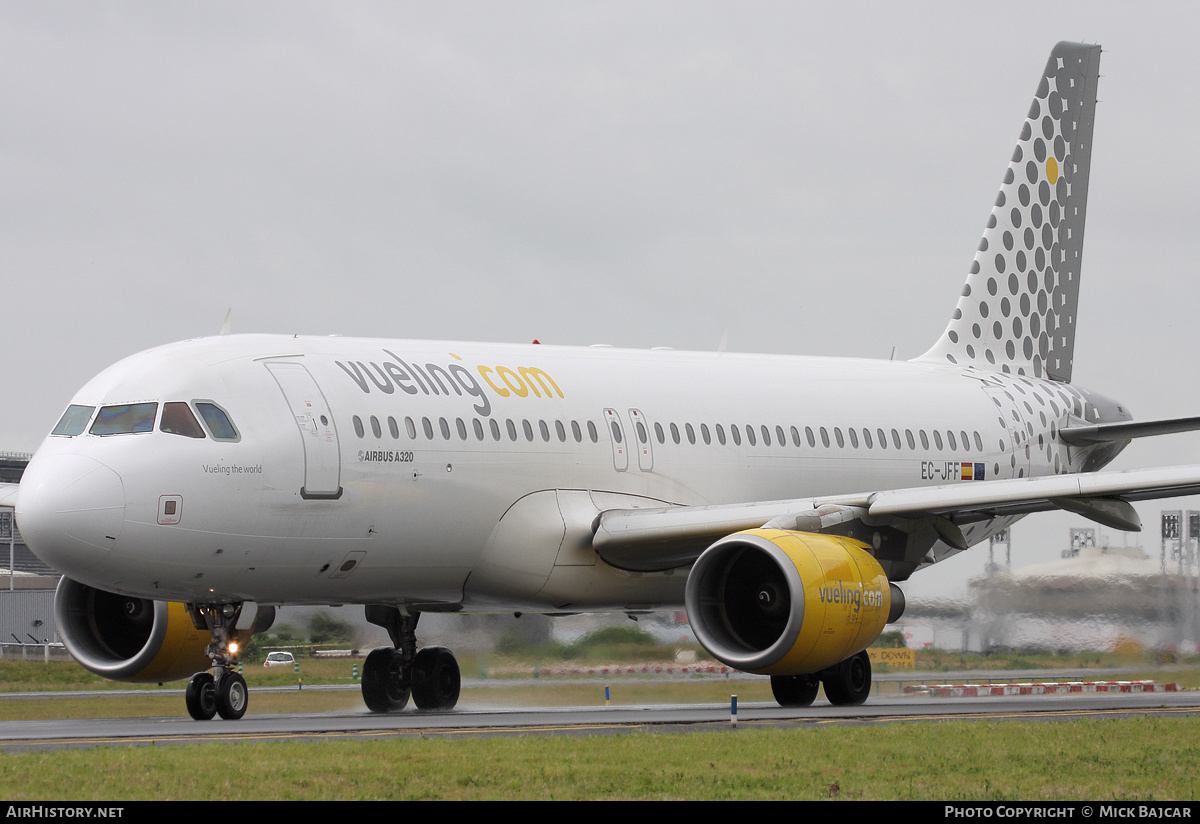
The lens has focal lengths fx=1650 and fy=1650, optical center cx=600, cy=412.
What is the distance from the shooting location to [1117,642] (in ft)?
76.1

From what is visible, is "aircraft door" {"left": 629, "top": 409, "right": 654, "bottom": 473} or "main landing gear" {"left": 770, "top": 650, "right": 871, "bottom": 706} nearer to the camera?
"main landing gear" {"left": 770, "top": 650, "right": 871, "bottom": 706}

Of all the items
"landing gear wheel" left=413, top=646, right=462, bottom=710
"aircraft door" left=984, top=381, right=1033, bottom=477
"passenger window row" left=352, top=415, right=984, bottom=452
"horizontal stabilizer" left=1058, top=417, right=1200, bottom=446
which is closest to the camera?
"passenger window row" left=352, top=415, right=984, bottom=452

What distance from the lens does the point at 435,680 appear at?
21.1 meters

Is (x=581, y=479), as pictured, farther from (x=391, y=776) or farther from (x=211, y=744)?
(x=391, y=776)

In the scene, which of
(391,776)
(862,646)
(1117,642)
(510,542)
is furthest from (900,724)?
(1117,642)

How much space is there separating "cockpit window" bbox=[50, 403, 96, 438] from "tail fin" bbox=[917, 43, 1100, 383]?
14.4 meters

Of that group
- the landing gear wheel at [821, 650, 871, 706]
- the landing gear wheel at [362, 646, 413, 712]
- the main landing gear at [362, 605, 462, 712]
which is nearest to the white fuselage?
the main landing gear at [362, 605, 462, 712]

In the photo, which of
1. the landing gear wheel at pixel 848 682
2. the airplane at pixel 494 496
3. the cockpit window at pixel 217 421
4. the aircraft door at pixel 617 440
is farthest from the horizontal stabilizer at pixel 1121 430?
the cockpit window at pixel 217 421

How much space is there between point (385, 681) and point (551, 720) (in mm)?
4038

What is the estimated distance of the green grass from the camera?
33.3ft

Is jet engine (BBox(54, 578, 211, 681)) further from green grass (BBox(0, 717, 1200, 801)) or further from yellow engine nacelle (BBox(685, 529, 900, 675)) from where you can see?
green grass (BBox(0, 717, 1200, 801))

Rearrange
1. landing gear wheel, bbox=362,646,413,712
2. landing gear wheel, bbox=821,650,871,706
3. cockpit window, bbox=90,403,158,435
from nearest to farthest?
cockpit window, bbox=90,403,158,435 < landing gear wheel, bbox=821,650,871,706 < landing gear wheel, bbox=362,646,413,712
